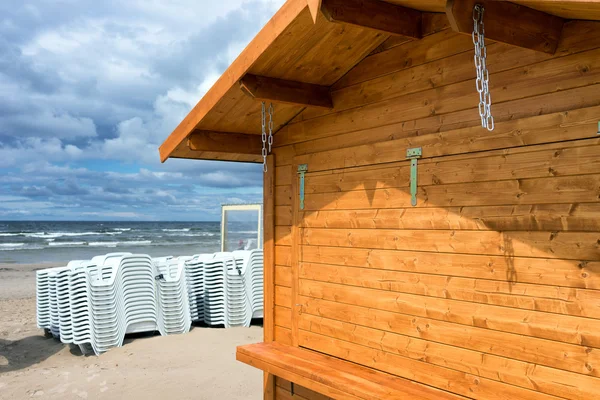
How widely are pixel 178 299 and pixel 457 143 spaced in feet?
23.1

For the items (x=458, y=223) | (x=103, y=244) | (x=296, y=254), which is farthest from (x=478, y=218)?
(x=103, y=244)

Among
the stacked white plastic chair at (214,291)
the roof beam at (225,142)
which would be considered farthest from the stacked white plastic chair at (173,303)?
the roof beam at (225,142)

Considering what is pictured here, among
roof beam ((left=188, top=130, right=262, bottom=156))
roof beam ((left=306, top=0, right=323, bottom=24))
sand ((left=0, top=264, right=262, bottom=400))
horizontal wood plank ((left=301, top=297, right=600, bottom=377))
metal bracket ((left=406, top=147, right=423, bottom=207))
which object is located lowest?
sand ((left=0, top=264, right=262, bottom=400))

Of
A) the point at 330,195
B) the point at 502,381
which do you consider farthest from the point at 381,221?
the point at 502,381

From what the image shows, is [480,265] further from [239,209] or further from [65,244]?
[65,244]

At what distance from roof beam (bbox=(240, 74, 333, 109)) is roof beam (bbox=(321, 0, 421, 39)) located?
38.3 inches

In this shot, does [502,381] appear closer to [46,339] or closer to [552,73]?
[552,73]

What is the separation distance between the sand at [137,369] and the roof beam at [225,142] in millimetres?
3362

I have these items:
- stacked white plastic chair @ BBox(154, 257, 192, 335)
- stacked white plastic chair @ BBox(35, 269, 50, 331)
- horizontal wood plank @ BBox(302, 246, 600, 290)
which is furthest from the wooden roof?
stacked white plastic chair @ BBox(35, 269, 50, 331)

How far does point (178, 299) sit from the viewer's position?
31.3ft

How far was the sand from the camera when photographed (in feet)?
23.2

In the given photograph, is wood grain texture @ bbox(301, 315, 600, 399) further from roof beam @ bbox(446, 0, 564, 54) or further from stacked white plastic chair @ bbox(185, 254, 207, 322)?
stacked white plastic chair @ bbox(185, 254, 207, 322)

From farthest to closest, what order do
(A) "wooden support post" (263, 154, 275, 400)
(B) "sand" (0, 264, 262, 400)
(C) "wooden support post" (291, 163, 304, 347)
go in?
(B) "sand" (0, 264, 262, 400) < (A) "wooden support post" (263, 154, 275, 400) < (C) "wooden support post" (291, 163, 304, 347)

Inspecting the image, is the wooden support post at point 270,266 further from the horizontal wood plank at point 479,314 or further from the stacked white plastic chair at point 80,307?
the stacked white plastic chair at point 80,307
